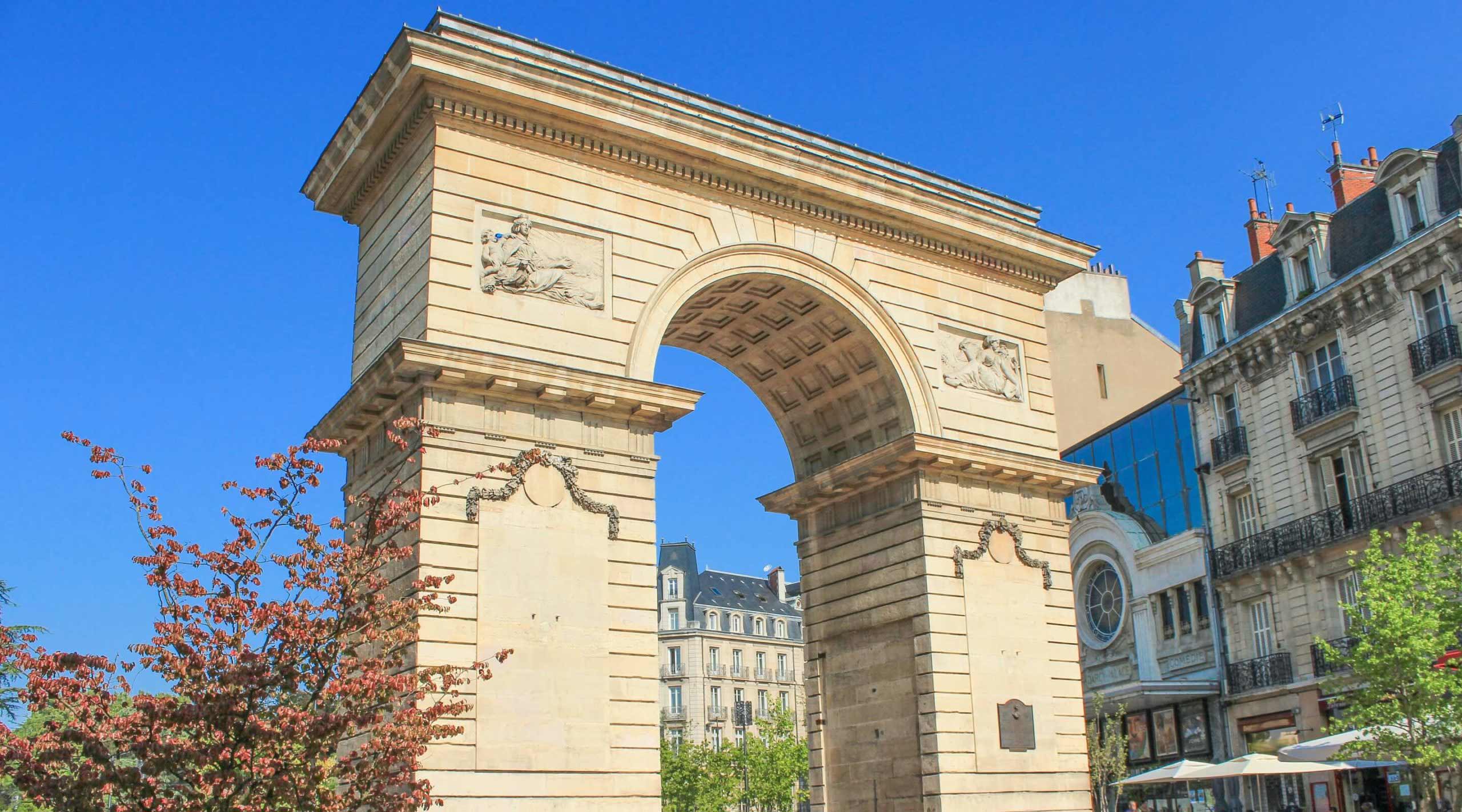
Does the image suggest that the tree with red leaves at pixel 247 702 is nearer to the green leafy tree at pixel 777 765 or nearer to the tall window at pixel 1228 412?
the tall window at pixel 1228 412

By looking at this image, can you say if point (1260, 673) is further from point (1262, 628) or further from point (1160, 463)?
point (1160, 463)

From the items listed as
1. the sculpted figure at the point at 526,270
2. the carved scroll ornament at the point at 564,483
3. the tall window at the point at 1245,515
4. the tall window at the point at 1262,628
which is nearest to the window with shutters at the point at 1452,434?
the tall window at the point at 1245,515

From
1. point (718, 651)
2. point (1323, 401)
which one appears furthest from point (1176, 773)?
point (718, 651)

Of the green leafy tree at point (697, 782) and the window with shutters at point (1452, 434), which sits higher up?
the window with shutters at point (1452, 434)

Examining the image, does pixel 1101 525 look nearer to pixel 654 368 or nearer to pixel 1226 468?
pixel 1226 468

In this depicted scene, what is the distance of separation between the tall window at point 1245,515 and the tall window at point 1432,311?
6.94m

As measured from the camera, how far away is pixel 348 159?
21219mm

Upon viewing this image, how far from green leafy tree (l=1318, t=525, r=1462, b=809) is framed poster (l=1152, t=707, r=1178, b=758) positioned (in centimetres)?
1340

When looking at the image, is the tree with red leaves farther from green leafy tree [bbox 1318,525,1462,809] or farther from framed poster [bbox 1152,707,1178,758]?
framed poster [bbox 1152,707,1178,758]

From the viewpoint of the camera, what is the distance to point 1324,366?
33.6 m

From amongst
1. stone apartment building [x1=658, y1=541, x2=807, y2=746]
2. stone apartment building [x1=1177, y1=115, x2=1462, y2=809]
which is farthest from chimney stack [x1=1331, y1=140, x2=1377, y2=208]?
stone apartment building [x1=658, y1=541, x2=807, y2=746]

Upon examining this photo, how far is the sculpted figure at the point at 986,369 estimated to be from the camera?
78.1 ft

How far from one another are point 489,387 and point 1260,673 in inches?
955

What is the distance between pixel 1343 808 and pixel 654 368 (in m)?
21.8
